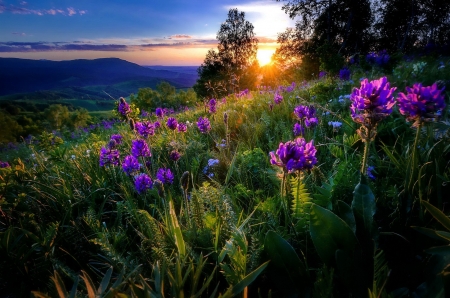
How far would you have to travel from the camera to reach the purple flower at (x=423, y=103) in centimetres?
110

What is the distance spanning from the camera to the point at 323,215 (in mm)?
1030

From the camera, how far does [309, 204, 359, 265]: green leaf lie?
1008 millimetres

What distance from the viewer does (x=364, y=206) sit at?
43.1 inches

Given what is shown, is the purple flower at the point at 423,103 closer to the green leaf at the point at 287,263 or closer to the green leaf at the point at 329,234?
the green leaf at the point at 329,234

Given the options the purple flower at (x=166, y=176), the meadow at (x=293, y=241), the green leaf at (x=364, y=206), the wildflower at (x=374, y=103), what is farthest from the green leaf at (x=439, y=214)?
the purple flower at (x=166, y=176)

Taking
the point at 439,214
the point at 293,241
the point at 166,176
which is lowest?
the point at 293,241

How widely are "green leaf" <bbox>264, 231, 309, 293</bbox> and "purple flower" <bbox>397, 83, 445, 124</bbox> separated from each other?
0.84m

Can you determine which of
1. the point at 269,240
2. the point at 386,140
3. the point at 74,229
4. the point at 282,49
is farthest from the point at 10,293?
the point at 282,49

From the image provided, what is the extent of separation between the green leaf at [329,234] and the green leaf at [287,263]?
0.37ft

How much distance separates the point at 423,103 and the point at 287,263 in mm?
936

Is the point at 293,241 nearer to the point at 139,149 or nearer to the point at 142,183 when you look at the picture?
the point at 142,183

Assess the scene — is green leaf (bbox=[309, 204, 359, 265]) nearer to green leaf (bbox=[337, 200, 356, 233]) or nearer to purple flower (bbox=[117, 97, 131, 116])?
green leaf (bbox=[337, 200, 356, 233])

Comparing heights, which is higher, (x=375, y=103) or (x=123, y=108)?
(x=375, y=103)

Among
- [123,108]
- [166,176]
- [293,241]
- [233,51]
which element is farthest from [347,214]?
[233,51]
